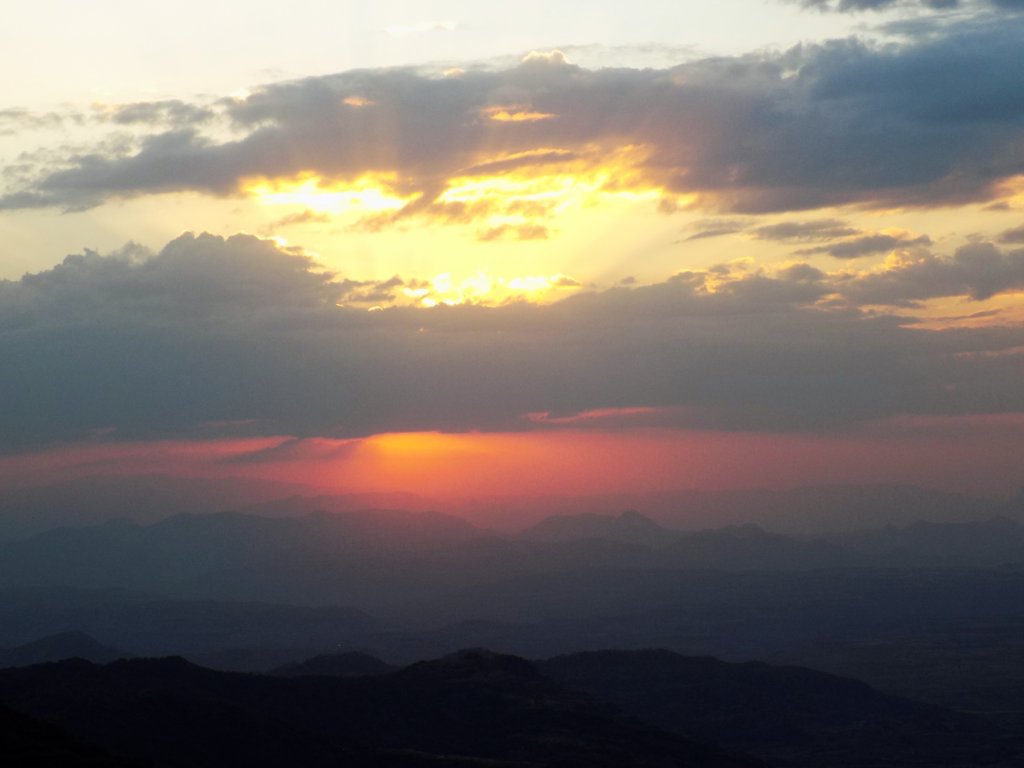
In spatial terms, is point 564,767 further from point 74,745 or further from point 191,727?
point 74,745

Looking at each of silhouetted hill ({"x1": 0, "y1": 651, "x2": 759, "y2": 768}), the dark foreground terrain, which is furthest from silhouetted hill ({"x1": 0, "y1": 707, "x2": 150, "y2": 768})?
silhouetted hill ({"x1": 0, "y1": 651, "x2": 759, "y2": 768})

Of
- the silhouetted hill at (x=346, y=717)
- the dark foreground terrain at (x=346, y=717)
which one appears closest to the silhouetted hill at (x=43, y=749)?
the dark foreground terrain at (x=346, y=717)

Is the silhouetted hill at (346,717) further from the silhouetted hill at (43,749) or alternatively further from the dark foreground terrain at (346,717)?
the silhouetted hill at (43,749)

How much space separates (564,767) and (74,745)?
209ft

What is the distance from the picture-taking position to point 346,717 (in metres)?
154

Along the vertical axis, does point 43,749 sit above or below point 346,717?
above

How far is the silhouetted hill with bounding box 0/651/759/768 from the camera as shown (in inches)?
4899

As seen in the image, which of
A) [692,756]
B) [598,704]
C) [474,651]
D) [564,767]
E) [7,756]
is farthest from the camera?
[474,651]

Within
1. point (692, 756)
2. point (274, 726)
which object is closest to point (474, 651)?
point (692, 756)

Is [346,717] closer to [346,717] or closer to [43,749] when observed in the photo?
[346,717]

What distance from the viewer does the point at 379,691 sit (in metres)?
163

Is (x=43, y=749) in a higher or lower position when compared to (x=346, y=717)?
higher

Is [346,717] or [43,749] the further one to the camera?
[346,717]

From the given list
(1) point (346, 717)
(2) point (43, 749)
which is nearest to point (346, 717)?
(1) point (346, 717)
